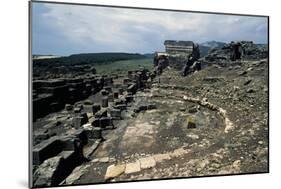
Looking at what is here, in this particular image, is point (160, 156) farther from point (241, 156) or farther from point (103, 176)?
point (241, 156)

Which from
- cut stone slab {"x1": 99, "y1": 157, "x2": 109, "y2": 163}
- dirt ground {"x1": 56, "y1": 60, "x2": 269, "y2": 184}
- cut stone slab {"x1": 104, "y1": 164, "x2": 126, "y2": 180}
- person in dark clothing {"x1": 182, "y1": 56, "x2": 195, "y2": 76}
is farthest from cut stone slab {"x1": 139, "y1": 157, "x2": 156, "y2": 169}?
person in dark clothing {"x1": 182, "y1": 56, "x2": 195, "y2": 76}

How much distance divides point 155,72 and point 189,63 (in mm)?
383

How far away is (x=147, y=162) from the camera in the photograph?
11.8 feet

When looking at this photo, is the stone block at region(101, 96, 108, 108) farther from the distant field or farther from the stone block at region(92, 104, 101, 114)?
the distant field

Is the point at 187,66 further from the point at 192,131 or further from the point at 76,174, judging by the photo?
the point at 76,174

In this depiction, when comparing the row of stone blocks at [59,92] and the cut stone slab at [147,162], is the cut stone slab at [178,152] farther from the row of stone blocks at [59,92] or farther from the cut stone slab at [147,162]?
the row of stone blocks at [59,92]

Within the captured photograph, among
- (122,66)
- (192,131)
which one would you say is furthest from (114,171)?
(122,66)

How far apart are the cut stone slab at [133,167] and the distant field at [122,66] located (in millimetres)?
853

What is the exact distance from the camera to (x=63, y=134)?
340 cm

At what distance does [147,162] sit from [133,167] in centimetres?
14

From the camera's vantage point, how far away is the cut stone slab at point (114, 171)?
3492 mm

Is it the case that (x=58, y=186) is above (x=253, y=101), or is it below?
below

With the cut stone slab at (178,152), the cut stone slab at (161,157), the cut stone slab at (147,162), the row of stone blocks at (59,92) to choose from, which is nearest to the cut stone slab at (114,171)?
the cut stone slab at (147,162)
